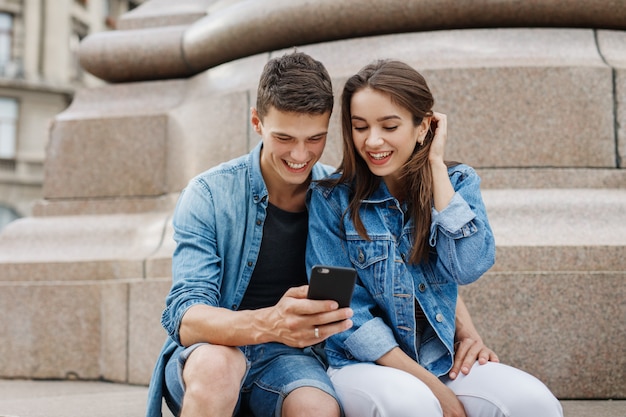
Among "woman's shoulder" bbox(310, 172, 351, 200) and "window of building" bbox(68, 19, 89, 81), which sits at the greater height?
"window of building" bbox(68, 19, 89, 81)

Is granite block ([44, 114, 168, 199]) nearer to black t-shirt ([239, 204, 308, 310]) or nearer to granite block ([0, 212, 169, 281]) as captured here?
granite block ([0, 212, 169, 281])

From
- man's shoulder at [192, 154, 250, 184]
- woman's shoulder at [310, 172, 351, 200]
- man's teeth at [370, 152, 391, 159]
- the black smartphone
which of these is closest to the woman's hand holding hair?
man's teeth at [370, 152, 391, 159]

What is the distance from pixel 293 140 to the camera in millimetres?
2617

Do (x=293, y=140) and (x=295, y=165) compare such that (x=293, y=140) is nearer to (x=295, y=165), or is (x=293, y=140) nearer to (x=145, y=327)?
(x=295, y=165)

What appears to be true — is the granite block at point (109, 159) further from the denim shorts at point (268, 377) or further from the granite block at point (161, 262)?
the denim shorts at point (268, 377)

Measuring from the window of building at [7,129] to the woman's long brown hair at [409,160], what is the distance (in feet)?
86.5

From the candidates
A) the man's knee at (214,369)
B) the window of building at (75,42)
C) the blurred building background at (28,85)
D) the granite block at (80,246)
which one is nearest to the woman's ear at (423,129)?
the man's knee at (214,369)

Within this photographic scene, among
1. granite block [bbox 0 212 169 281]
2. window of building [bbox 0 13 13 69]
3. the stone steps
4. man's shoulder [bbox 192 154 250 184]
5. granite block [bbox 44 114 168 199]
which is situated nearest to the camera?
man's shoulder [bbox 192 154 250 184]

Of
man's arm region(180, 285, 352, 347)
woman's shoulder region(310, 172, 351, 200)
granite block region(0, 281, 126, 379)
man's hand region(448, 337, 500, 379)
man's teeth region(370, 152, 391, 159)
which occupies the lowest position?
granite block region(0, 281, 126, 379)

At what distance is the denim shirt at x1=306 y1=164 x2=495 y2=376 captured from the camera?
2.54 meters

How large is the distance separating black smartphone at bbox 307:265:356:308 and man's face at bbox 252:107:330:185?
0.62m

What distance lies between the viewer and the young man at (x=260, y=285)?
7.35 ft

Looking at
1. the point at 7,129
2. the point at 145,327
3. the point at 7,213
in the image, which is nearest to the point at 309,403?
the point at 145,327

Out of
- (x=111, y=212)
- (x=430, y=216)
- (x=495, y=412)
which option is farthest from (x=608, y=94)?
(x=111, y=212)
